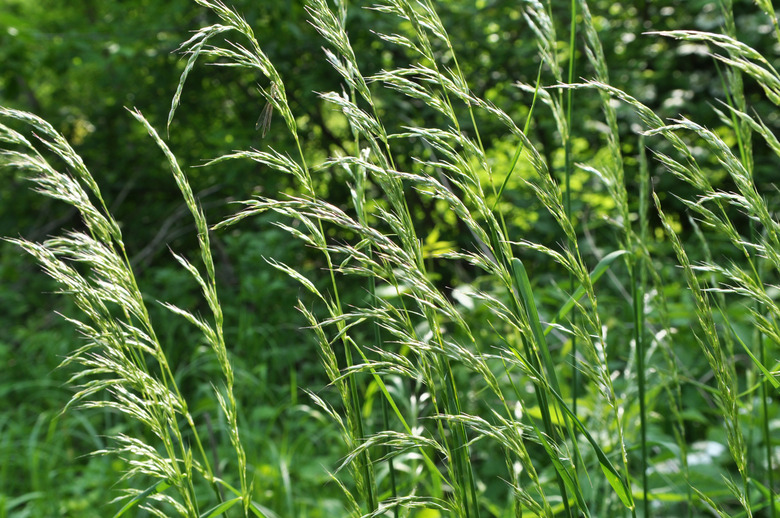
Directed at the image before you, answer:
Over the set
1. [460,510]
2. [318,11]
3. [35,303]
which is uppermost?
[318,11]

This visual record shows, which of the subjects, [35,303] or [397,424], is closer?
[397,424]

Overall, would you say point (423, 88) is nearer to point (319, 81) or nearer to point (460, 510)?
point (460, 510)

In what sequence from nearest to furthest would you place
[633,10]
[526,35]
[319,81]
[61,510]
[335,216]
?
[335,216]
[61,510]
[319,81]
[526,35]
[633,10]

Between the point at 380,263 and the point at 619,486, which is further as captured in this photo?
the point at 380,263

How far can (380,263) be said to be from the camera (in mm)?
1273

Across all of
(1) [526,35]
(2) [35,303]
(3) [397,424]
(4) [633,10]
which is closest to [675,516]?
(3) [397,424]

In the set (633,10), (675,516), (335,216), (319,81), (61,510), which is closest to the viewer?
(335,216)

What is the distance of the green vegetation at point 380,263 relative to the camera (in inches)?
31.6

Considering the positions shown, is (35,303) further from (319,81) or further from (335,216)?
(335,216)

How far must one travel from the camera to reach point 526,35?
386 cm

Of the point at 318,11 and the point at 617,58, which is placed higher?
the point at 318,11

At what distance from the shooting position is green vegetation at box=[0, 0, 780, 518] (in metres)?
0.80

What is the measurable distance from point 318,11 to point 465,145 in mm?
242

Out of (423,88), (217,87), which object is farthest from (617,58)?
(423,88)
